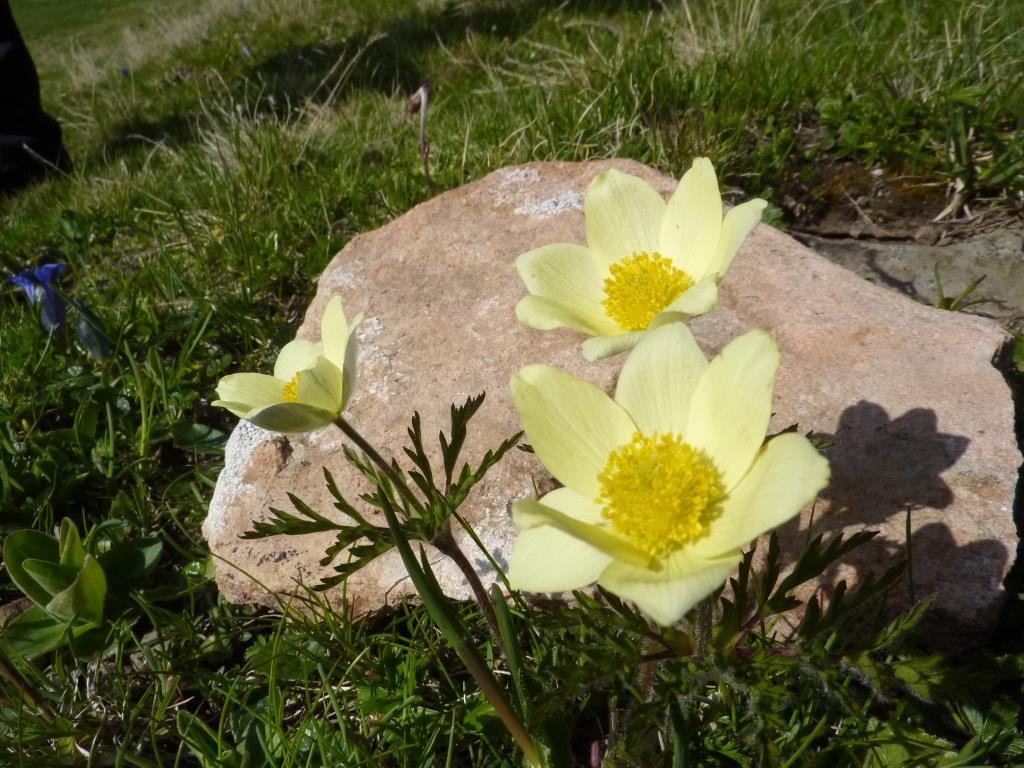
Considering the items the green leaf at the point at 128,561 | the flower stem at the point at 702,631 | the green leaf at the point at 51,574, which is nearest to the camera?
the flower stem at the point at 702,631

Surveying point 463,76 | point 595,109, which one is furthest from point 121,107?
point 595,109

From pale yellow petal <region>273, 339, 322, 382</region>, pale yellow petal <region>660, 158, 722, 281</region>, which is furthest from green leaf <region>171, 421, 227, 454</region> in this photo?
pale yellow petal <region>660, 158, 722, 281</region>

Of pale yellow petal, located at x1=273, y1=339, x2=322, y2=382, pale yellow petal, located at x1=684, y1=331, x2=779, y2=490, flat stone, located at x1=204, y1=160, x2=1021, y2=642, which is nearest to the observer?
pale yellow petal, located at x1=684, y1=331, x2=779, y2=490

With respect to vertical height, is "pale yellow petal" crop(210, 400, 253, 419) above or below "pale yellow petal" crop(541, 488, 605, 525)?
above

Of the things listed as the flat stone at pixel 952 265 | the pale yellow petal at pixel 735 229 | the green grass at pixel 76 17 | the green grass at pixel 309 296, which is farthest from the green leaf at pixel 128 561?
the green grass at pixel 76 17

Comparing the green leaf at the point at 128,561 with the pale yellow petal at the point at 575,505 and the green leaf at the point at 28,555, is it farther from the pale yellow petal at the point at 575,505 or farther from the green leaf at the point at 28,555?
the pale yellow petal at the point at 575,505

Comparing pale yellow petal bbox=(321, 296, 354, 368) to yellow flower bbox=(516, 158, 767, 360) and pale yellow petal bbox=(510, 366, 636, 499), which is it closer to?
yellow flower bbox=(516, 158, 767, 360)

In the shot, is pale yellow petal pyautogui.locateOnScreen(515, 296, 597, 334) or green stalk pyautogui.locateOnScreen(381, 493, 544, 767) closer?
green stalk pyautogui.locateOnScreen(381, 493, 544, 767)

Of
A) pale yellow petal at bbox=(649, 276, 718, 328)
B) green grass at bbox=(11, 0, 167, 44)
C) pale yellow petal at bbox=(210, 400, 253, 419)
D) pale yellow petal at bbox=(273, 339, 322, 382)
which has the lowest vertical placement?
green grass at bbox=(11, 0, 167, 44)

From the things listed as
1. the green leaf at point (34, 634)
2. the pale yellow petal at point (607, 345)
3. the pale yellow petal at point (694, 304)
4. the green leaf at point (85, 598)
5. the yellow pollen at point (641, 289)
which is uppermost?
the pale yellow petal at point (694, 304)
